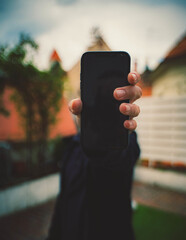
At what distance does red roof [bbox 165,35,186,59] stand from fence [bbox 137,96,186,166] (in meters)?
2.10

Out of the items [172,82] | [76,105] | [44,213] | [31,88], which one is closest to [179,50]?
[172,82]

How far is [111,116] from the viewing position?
2.82ft

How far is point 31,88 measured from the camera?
421cm

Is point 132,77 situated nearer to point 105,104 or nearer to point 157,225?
point 105,104

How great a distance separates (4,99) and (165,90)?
6087mm

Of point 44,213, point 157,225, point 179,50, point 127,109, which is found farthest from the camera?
point 179,50

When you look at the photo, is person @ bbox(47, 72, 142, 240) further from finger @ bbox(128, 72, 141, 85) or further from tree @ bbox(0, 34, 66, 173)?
tree @ bbox(0, 34, 66, 173)

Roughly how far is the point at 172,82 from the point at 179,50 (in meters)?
1.21

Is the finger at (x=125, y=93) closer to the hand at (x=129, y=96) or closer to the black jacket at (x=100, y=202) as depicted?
the hand at (x=129, y=96)

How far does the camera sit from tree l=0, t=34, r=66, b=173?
12.0 ft

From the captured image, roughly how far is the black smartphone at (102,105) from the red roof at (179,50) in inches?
248

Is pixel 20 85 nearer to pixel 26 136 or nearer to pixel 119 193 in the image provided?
pixel 26 136

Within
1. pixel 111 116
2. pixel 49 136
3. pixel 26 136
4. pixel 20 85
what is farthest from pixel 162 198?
pixel 20 85

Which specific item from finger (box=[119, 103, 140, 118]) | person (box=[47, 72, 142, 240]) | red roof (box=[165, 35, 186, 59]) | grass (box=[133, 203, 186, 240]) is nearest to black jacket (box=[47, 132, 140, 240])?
person (box=[47, 72, 142, 240])
